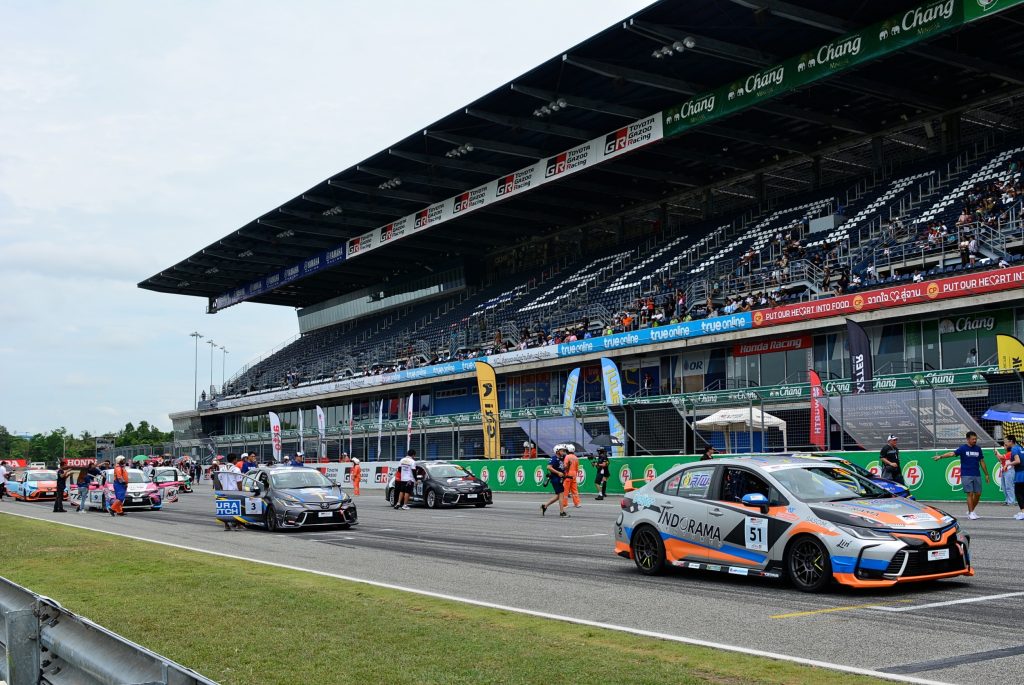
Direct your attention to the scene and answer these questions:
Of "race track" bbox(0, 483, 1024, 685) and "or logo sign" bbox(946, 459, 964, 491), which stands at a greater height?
"or logo sign" bbox(946, 459, 964, 491)

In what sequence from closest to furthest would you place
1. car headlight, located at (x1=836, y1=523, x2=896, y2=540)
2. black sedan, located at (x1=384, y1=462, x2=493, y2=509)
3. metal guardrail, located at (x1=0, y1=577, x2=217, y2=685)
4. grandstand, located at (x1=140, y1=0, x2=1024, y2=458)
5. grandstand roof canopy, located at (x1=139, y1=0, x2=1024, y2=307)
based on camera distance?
metal guardrail, located at (x1=0, y1=577, x2=217, y2=685) < car headlight, located at (x1=836, y1=523, x2=896, y2=540) < black sedan, located at (x1=384, y1=462, x2=493, y2=509) < grandstand, located at (x1=140, y1=0, x2=1024, y2=458) < grandstand roof canopy, located at (x1=139, y1=0, x2=1024, y2=307)

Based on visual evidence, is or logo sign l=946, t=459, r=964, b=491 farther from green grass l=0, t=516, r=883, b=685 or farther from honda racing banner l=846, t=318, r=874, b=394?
green grass l=0, t=516, r=883, b=685

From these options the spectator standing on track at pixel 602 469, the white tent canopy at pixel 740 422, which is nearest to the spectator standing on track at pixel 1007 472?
the white tent canopy at pixel 740 422

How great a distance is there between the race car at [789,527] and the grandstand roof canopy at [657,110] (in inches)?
893

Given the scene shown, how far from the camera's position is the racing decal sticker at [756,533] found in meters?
11.0

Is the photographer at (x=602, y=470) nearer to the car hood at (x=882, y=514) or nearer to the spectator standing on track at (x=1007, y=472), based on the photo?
the spectator standing on track at (x=1007, y=472)

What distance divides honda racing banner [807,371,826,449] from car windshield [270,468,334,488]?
12650mm

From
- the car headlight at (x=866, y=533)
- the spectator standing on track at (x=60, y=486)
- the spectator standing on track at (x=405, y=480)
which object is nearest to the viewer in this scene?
the car headlight at (x=866, y=533)

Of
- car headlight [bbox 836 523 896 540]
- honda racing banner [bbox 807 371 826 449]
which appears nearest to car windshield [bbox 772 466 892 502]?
car headlight [bbox 836 523 896 540]

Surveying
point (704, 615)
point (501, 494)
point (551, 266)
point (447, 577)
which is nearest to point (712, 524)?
point (704, 615)

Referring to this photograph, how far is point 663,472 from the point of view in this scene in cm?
2323

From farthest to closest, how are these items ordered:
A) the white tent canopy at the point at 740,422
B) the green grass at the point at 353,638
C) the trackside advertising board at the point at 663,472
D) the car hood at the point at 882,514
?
the white tent canopy at the point at 740,422, the trackside advertising board at the point at 663,472, the car hood at the point at 882,514, the green grass at the point at 353,638

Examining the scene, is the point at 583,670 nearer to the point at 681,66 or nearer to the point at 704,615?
the point at 704,615

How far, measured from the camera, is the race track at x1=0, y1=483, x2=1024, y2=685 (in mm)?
7516
